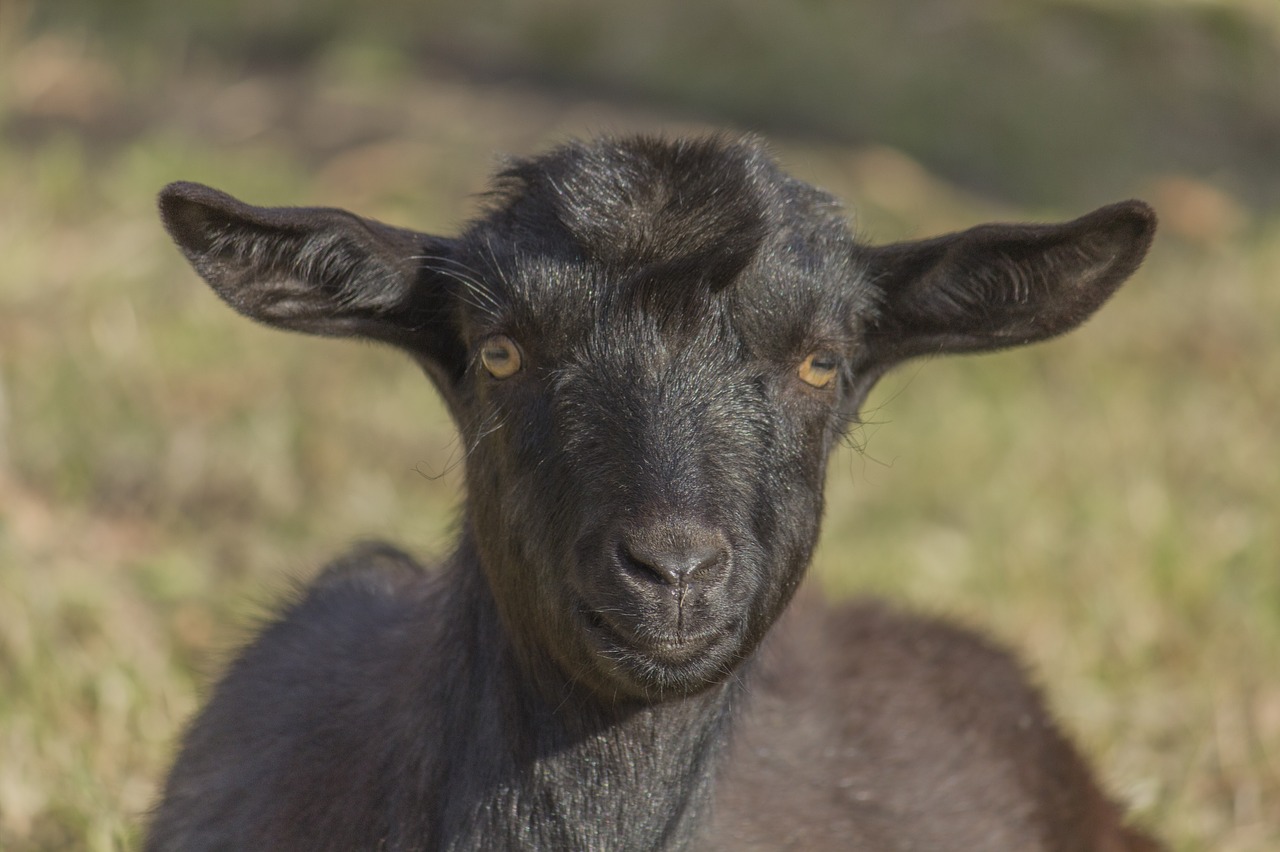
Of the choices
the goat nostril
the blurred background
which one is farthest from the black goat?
the blurred background

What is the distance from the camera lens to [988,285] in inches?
173

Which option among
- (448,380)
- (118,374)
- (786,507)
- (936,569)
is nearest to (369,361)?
(118,374)

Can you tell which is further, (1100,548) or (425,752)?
(1100,548)

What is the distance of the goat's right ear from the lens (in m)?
3.86

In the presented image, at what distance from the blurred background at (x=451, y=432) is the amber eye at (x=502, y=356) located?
3.43 feet

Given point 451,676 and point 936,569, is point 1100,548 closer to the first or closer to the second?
point 936,569

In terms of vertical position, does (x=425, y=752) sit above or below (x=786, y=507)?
below

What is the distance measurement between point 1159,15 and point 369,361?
10697mm

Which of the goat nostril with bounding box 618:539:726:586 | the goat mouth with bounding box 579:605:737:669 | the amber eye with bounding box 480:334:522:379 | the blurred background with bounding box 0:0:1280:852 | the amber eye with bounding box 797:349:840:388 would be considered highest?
the amber eye with bounding box 797:349:840:388

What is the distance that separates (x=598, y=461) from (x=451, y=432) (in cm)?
459

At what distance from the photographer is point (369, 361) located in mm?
9328

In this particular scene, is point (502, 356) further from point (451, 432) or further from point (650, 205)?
→ point (451, 432)

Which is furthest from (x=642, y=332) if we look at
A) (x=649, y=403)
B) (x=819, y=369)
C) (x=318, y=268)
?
(x=318, y=268)

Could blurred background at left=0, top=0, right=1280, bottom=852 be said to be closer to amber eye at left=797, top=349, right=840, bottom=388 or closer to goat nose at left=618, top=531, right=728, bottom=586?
amber eye at left=797, top=349, right=840, bottom=388
